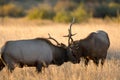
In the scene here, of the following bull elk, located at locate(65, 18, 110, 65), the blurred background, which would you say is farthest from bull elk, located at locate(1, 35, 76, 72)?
the blurred background

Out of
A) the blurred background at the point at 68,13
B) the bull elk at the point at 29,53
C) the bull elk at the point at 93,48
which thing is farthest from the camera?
the blurred background at the point at 68,13

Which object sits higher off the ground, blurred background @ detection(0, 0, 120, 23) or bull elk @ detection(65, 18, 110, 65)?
bull elk @ detection(65, 18, 110, 65)

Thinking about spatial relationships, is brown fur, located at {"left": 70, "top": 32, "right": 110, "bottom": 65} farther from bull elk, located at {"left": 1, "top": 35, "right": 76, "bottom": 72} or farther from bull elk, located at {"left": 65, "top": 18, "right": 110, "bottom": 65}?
bull elk, located at {"left": 1, "top": 35, "right": 76, "bottom": 72}

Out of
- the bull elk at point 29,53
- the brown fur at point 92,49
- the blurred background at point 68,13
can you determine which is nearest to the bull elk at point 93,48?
the brown fur at point 92,49

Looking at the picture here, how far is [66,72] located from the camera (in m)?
12.4

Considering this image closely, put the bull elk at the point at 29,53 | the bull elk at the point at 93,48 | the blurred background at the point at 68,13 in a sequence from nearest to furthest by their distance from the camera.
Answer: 1. the bull elk at the point at 29,53
2. the bull elk at the point at 93,48
3. the blurred background at the point at 68,13

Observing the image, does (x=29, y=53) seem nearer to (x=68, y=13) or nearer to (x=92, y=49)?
(x=92, y=49)

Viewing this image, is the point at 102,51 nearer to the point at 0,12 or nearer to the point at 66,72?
the point at 66,72

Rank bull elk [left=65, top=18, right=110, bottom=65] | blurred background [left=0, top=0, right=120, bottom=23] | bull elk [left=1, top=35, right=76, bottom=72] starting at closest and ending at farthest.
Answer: bull elk [left=1, top=35, right=76, bottom=72], bull elk [left=65, top=18, right=110, bottom=65], blurred background [left=0, top=0, right=120, bottom=23]

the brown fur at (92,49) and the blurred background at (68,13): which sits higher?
the brown fur at (92,49)

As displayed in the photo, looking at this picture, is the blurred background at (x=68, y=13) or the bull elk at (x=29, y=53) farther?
the blurred background at (x=68, y=13)

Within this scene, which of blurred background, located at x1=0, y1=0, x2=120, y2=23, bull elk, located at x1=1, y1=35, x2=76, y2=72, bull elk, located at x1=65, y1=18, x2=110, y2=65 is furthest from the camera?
blurred background, located at x1=0, y1=0, x2=120, y2=23

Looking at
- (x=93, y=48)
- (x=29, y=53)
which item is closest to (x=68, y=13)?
(x=93, y=48)

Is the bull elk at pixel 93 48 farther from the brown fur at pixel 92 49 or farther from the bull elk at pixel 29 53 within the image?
the bull elk at pixel 29 53
